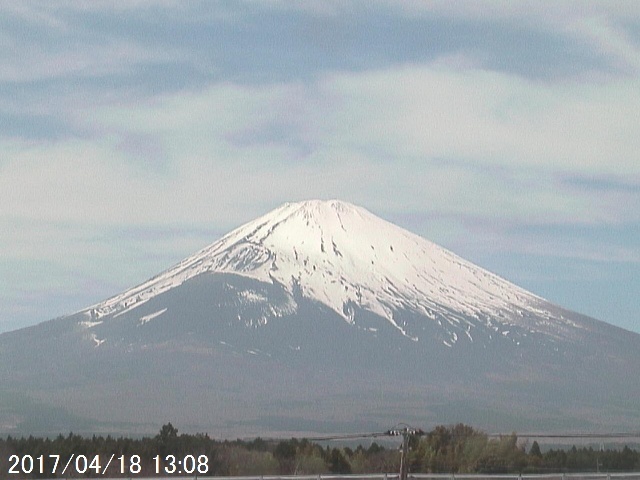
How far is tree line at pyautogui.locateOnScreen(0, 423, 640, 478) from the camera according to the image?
254 ft

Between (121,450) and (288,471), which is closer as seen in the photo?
(288,471)

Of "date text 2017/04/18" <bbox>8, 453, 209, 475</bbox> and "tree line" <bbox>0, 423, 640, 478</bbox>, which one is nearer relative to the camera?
"date text 2017/04/18" <bbox>8, 453, 209, 475</bbox>

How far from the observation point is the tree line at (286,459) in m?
77.6

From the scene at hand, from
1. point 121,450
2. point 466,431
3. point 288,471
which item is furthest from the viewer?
point 466,431

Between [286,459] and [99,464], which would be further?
[286,459]

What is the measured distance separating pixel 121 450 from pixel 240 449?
6755 mm

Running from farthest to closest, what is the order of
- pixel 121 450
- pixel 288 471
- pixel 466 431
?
pixel 466 431
pixel 121 450
pixel 288 471

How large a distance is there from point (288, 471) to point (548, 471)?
14.6 metres

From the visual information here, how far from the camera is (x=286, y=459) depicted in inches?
3270

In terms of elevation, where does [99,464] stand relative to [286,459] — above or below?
below

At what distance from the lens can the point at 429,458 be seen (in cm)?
8000

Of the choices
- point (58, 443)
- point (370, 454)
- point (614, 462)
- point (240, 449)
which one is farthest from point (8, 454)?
point (614, 462)

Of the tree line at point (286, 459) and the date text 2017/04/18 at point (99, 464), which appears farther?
the tree line at point (286, 459)

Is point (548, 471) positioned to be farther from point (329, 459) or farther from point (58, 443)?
point (58, 443)
